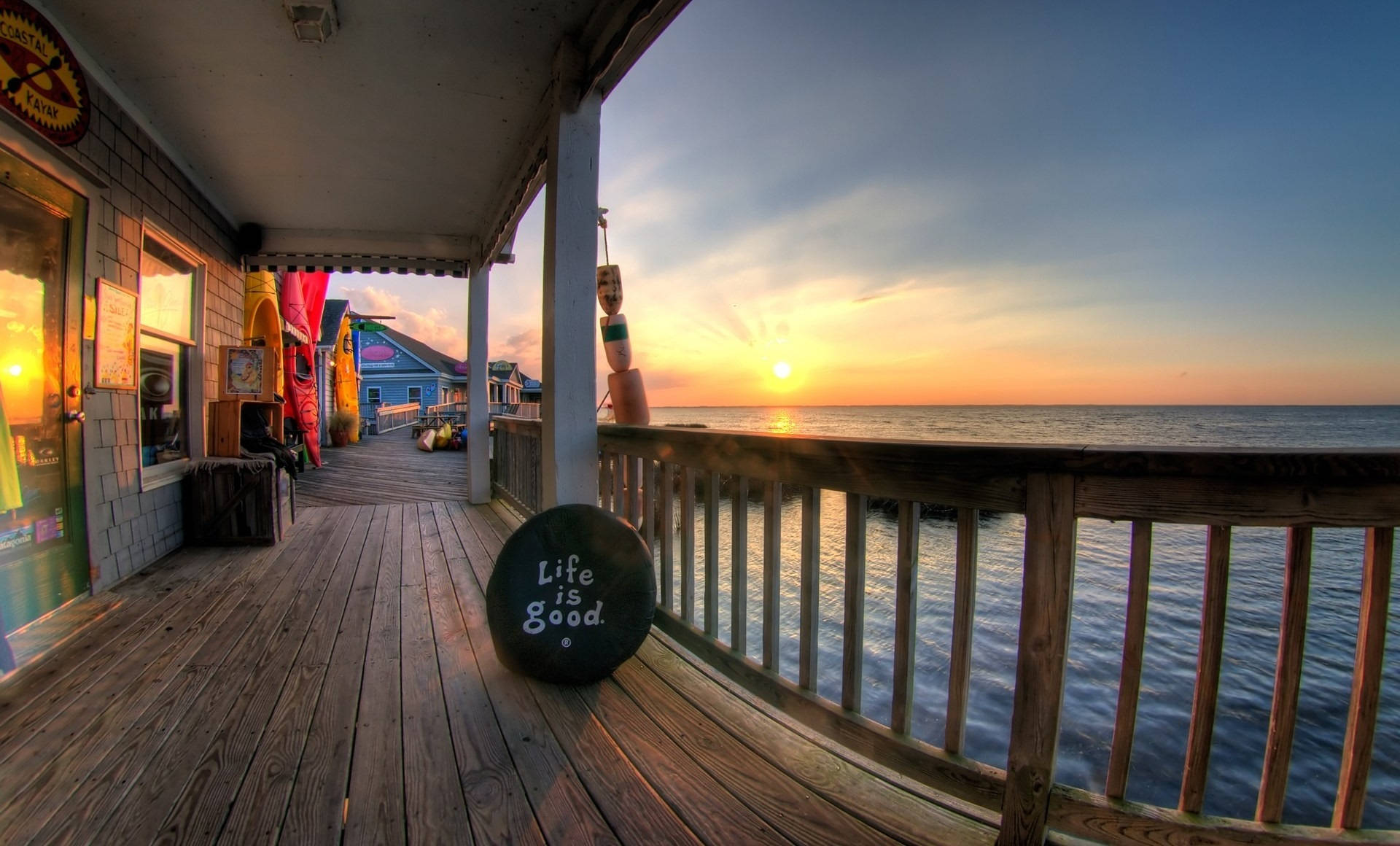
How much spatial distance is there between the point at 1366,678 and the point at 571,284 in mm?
2326

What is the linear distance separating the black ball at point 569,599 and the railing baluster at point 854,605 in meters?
0.68

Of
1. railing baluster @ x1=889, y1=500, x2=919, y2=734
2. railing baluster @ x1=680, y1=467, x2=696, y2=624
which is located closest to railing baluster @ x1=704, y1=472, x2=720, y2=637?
railing baluster @ x1=680, y1=467, x2=696, y2=624

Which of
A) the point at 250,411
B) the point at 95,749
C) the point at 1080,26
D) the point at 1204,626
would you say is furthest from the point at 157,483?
the point at 1080,26

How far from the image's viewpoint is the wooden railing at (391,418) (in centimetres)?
1505

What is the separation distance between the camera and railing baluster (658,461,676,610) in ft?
6.57

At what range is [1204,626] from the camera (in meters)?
0.90

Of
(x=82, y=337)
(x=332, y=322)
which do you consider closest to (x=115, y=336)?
(x=82, y=337)

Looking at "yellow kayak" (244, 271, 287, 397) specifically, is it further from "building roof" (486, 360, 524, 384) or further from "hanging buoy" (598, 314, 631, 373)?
"building roof" (486, 360, 524, 384)

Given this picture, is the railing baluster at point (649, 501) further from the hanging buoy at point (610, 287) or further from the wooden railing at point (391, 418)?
the wooden railing at point (391, 418)

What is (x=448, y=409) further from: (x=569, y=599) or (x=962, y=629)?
(x=962, y=629)

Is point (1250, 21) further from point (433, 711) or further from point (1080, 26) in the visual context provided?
point (433, 711)

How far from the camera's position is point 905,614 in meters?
1.19

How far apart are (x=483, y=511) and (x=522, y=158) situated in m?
3.04

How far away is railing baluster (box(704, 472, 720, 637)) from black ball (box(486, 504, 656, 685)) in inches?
7.8
